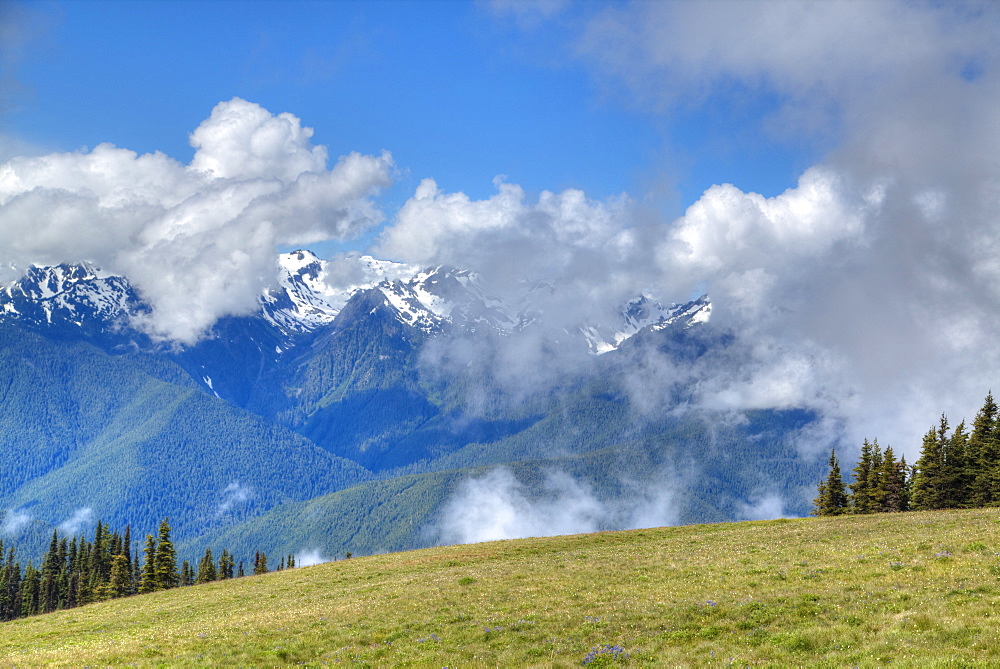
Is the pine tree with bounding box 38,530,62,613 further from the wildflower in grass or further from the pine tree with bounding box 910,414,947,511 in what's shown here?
the pine tree with bounding box 910,414,947,511

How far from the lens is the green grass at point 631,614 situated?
2391 centimetres

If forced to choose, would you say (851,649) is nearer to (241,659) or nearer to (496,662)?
(496,662)

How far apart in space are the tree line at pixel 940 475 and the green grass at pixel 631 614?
31.2m

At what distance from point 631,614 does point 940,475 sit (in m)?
73.4

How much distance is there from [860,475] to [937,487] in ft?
37.9

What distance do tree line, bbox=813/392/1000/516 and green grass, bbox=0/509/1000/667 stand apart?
3116 cm

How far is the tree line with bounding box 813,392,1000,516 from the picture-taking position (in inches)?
3150

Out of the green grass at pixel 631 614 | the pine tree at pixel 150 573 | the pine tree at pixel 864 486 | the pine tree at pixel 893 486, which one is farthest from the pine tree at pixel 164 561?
the pine tree at pixel 893 486

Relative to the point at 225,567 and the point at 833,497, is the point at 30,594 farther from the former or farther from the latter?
the point at 833,497

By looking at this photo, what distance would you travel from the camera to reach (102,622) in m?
50.1

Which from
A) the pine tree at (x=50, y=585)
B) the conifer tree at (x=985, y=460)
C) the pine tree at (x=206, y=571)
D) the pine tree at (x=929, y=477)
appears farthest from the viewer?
the pine tree at (x=206, y=571)

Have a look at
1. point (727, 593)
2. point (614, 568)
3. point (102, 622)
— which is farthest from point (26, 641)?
point (727, 593)

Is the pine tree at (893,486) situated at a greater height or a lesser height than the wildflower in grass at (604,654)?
greater

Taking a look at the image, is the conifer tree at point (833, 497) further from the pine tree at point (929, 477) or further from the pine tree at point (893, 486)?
the pine tree at point (929, 477)
